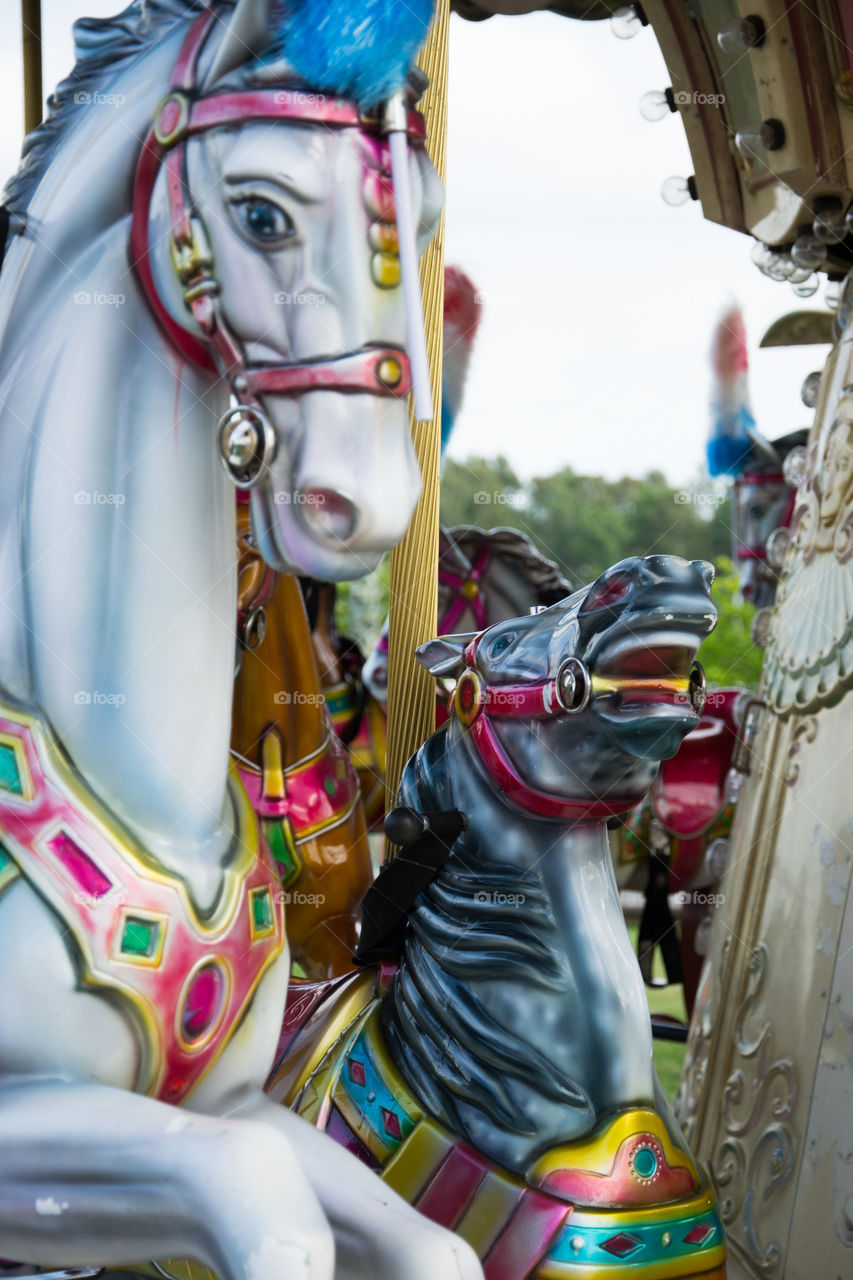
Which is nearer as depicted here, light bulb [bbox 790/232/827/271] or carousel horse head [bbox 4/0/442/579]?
carousel horse head [bbox 4/0/442/579]

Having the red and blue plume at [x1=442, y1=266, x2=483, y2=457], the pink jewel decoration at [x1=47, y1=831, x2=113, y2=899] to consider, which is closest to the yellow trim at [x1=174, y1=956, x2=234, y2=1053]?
the pink jewel decoration at [x1=47, y1=831, x2=113, y2=899]

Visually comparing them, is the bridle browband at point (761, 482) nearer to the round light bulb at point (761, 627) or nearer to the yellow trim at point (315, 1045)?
the round light bulb at point (761, 627)

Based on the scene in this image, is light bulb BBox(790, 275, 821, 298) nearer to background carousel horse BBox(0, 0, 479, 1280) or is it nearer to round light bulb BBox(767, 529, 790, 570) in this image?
round light bulb BBox(767, 529, 790, 570)

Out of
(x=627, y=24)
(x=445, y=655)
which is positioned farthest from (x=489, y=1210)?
(x=627, y=24)

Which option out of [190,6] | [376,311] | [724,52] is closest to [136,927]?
[376,311]

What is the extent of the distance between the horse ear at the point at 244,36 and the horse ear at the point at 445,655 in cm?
101

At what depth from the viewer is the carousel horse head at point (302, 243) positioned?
1.05 metres

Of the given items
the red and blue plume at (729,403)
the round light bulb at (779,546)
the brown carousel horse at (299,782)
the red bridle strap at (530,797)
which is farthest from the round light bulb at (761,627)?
the red and blue plume at (729,403)

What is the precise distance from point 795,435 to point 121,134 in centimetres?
476

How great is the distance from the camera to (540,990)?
1.78 metres

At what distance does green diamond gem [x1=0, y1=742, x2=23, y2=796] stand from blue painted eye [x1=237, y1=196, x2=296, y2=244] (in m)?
0.46

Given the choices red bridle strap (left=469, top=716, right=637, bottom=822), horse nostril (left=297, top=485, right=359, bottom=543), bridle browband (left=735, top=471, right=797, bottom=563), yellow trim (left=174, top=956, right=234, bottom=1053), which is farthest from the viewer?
bridle browband (left=735, top=471, right=797, bottom=563)

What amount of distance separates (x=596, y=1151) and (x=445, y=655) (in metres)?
0.71

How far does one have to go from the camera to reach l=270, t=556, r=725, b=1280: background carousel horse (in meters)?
1.70
